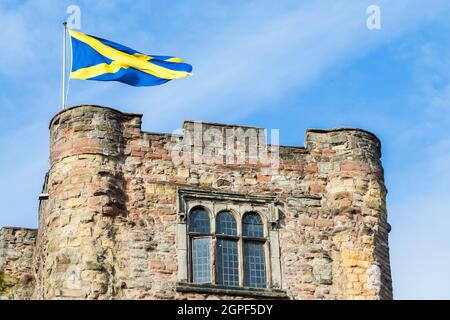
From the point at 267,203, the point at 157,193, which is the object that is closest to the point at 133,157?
the point at 157,193

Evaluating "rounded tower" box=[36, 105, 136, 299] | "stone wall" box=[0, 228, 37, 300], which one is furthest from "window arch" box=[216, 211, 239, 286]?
"stone wall" box=[0, 228, 37, 300]

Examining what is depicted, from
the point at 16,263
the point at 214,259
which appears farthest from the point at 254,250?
the point at 16,263

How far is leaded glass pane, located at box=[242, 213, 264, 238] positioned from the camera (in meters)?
30.2

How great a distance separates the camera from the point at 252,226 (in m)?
30.3

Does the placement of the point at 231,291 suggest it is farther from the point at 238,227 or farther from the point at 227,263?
the point at 238,227

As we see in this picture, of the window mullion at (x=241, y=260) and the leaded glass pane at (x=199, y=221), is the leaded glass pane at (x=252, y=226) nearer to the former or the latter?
the window mullion at (x=241, y=260)

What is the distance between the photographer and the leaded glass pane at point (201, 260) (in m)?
29.4

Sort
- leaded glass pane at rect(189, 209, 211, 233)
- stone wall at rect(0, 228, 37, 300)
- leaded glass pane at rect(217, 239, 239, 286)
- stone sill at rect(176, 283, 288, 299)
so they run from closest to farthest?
stone sill at rect(176, 283, 288, 299)
leaded glass pane at rect(217, 239, 239, 286)
leaded glass pane at rect(189, 209, 211, 233)
stone wall at rect(0, 228, 37, 300)

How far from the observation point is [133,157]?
30406mm

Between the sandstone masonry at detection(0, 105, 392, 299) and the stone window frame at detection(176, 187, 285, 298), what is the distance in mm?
24

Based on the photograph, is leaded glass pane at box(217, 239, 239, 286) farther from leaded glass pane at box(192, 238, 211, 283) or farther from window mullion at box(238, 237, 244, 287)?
leaded glass pane at box(192, 238, 211, 283)
